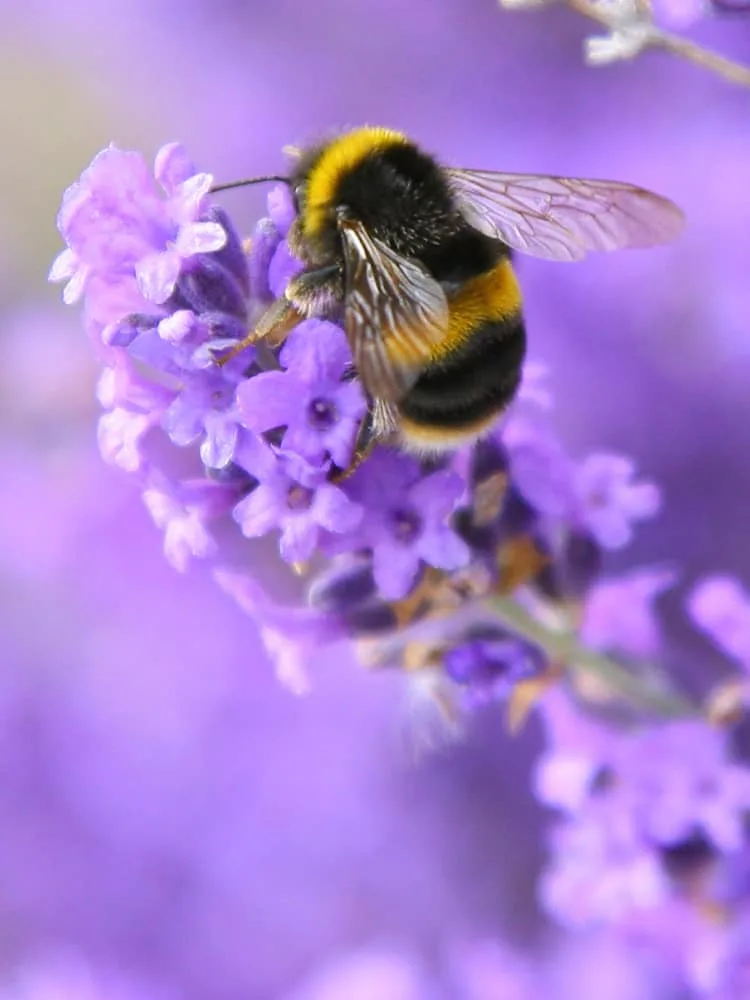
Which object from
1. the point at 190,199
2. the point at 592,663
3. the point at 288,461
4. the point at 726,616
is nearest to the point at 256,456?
the point at 288,461

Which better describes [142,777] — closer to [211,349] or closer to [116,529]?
[116,529]

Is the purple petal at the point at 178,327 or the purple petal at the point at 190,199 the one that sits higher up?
→ the purple petal at the point at 190,199

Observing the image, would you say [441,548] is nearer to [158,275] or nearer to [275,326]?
[275,326]

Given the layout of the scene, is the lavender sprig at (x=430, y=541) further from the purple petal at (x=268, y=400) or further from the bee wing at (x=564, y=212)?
the bee wing at (x=564, y=212)

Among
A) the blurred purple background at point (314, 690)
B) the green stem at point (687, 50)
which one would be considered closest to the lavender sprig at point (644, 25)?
the green stem at point (687, 50)

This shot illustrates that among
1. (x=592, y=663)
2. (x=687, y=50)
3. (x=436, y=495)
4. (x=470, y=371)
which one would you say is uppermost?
(x=687, y=50)

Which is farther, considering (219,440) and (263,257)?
(263,257)

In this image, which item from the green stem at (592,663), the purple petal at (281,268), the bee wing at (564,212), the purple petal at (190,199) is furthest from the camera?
the green stem at (592,663)
